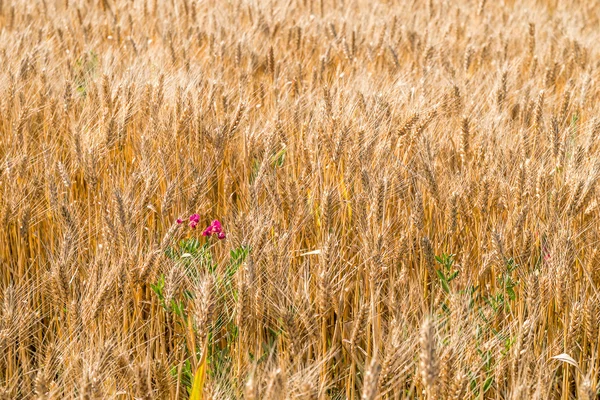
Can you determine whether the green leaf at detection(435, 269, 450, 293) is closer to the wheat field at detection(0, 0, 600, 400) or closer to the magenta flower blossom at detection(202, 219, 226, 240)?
the wheat field at detection(0, 0, 600, 400)

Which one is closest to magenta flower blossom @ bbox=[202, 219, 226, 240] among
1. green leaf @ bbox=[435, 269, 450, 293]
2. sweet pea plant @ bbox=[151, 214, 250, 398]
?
sweet pea plant @ bbox=[151, 214, 250, 398]

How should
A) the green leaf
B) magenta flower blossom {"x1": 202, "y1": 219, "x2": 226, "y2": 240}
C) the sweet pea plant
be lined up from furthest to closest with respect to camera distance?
magenta flower blossom {"x1": 202, "y1": 219, "x2": 226, "y2": 240}
the green leaf
the sweet pea plant

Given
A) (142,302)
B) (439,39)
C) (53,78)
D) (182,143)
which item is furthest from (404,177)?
(439,39)

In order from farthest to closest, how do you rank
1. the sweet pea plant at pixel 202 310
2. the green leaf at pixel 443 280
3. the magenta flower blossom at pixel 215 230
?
the magenta flower blossom at pixel 215 230, the green leaf at pixel 443 280, the sweet pea plant at pixel 202 310

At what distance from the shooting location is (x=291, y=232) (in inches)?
68.7

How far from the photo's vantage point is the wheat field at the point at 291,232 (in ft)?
4.40

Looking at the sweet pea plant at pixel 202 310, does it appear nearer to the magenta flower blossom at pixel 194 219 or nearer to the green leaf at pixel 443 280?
the magenta flower blossom at pixel 194 219

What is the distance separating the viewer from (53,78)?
8.97 feet

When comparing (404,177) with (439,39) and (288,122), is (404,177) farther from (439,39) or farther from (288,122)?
(439,39)

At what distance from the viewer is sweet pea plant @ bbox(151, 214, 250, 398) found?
1248 mm

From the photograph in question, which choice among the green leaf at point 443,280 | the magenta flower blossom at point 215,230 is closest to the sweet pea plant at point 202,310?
the magenta flower blossom at point 215,230

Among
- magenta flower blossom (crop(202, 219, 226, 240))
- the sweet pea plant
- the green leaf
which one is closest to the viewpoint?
the sweet pea plant

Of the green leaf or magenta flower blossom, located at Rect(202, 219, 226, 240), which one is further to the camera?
magenta flower blossom, located at Rect(202, 219, 226, 240)

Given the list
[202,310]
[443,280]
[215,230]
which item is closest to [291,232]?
[215,230]
